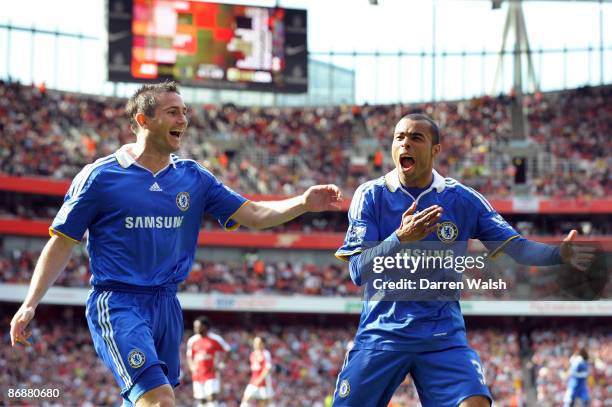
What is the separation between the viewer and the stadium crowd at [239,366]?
3303 cm

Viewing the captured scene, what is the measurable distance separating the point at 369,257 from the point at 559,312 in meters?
35.8

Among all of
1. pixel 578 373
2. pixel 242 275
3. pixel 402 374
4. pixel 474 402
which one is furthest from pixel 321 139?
pixel 474 402

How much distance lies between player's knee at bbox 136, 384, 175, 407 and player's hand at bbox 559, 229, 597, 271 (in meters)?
2.69

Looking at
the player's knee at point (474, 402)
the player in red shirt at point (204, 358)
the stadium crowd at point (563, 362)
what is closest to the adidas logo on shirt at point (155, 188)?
the player's knee at point (474, 402)

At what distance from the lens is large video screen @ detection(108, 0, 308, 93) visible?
1758 inches

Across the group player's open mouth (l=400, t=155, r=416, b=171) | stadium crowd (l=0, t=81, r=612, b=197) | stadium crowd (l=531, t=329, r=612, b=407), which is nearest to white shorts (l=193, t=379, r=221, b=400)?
player's open mouth (l=400, t=155, r=416, b=171)

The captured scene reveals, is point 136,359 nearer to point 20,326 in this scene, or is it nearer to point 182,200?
point 20,326

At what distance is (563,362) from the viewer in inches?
1378

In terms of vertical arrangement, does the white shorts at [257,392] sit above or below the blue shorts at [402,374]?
below

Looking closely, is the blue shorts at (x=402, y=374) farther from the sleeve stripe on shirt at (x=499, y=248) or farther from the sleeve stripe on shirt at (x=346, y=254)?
the sleeve stripe on shirt at (x=499, y=248)

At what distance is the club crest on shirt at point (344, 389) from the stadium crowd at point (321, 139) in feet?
123

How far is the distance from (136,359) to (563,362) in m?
30.6

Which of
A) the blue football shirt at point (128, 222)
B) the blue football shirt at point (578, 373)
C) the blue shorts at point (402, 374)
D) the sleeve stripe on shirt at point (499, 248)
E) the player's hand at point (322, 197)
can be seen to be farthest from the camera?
the blue football shirt at point (578, 373)

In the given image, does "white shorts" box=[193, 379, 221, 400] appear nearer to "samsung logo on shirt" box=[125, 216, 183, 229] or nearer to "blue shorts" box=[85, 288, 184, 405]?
"blue shorts" box=[85, 288, 184, 405]
